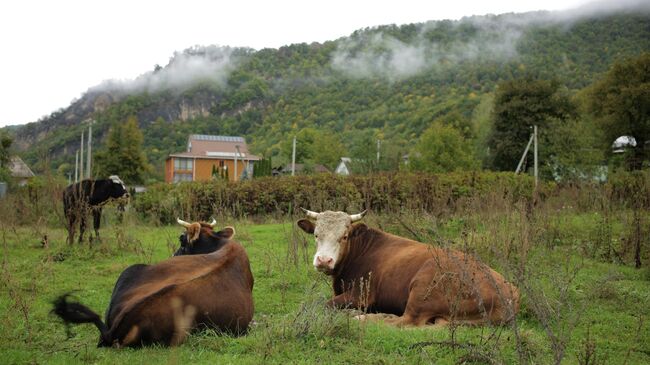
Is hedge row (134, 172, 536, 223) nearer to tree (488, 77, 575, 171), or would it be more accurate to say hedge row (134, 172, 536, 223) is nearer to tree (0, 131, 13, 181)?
tree (0, 131, 13, 181)

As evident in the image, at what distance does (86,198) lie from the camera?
13.8 meters

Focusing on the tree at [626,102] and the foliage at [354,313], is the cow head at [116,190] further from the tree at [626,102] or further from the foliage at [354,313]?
the tree at [626,102]

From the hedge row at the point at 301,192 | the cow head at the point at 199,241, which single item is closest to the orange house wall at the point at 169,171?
the hedge row at the point at 301,192

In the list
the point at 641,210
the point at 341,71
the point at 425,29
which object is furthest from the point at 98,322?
the point at 425,29

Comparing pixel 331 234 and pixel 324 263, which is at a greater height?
pixel 331 234

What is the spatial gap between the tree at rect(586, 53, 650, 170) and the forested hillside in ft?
10.7

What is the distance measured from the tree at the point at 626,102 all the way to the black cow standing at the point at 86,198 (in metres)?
37.8

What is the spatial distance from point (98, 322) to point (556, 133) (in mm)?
35131

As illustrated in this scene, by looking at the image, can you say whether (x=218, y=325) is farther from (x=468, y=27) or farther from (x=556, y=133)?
(x=468, y=27)

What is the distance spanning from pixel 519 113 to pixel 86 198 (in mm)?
40293

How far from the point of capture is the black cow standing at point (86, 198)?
12.8 m

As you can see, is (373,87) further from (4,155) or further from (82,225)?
(82,225)

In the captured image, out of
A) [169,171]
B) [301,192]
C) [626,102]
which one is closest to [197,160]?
[169,171]

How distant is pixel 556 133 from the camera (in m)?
35.9
